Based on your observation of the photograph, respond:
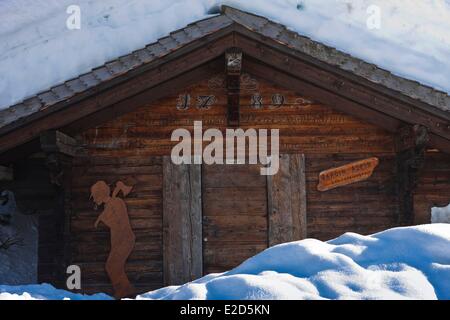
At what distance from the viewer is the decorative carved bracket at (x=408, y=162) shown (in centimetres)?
700

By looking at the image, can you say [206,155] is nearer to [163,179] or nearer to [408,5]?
[163,179]

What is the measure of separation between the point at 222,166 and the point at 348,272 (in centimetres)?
382

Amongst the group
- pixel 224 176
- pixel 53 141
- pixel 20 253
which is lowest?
pixel 20 253

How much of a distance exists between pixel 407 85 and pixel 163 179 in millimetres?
4252

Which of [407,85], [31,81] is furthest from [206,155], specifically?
[31,81]

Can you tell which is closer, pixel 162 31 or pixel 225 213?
pixel 225 213

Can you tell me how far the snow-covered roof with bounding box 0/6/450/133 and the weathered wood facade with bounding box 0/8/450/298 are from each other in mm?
116

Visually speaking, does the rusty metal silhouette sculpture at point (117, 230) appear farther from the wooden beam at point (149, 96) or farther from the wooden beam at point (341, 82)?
the wooden beam at point (341, 82)

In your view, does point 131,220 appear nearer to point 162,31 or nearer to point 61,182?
point 61,182

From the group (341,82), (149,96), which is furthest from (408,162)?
(149,96)

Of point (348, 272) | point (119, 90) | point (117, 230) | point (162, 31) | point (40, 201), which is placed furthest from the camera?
point (162, 31)

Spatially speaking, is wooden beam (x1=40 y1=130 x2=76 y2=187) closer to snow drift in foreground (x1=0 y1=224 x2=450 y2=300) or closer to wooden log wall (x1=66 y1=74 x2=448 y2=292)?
wooden log wall (x1=66 y1=74 x2=448 y2=292)

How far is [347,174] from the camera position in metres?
7.46

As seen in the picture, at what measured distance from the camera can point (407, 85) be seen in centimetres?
849
